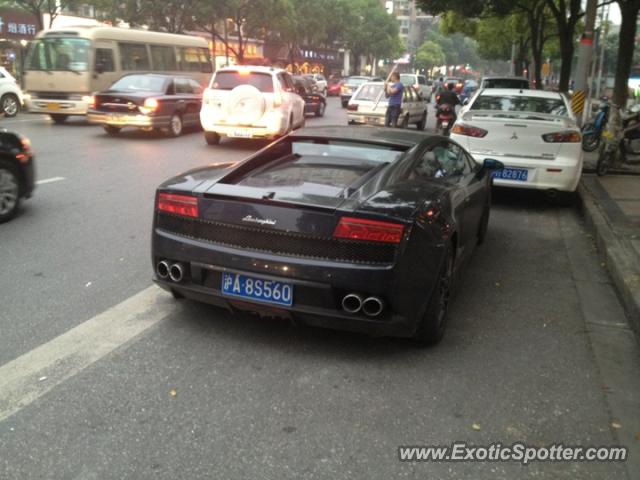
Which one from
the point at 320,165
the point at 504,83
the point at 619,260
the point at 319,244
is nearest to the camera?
the point at 319,244

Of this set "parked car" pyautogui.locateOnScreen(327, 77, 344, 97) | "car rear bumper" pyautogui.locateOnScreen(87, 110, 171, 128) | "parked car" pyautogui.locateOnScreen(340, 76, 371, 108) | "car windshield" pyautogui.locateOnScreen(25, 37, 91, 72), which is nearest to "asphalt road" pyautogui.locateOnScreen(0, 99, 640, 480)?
"car rear bumper" pyautogui.locateOnScreen(87, 110, 171, 128)

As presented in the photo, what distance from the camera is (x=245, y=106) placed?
13375 millimetres

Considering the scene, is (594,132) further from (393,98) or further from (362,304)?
(362,304)

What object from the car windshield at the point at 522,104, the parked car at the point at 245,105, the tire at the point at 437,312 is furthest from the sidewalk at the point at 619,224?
the parked car at the point at 245,105

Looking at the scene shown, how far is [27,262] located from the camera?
5363 mm

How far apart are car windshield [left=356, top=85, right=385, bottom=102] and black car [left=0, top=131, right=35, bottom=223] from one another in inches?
458

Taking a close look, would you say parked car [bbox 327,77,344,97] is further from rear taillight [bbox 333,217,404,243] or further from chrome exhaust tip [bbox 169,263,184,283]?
rear taillight [bbox 333,217,404,243]

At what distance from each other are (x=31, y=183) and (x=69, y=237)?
134 cm

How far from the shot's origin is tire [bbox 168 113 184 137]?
15.4 m

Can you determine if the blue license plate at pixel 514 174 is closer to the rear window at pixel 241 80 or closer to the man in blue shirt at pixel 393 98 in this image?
the rear window at pixel 241 80

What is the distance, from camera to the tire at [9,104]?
61.0 feet

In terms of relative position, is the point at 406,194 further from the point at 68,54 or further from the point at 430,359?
the point at 68,54

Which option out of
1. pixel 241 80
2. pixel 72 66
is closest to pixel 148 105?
pixel 241 80

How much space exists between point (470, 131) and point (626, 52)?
5.17 meters
